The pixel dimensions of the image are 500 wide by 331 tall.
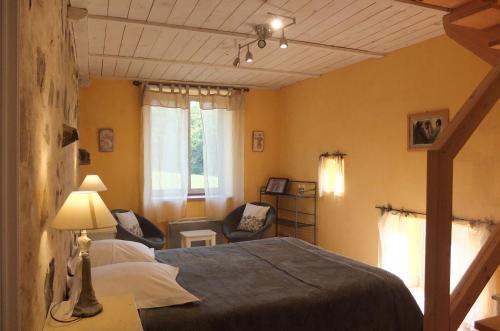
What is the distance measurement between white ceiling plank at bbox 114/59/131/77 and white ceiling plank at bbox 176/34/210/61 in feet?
2.09

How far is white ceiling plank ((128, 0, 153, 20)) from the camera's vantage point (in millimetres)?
2633

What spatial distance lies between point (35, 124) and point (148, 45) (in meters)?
2.62

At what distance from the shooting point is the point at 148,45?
366cm

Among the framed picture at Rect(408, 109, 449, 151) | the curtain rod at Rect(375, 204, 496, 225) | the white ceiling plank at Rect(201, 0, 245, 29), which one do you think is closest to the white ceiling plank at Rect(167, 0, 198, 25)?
the white ceiling plank at Rect(201, 0, 245, 29)

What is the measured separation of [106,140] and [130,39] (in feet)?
6.68

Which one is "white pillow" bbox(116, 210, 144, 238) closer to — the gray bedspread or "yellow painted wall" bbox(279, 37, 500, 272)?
the gray bedspread

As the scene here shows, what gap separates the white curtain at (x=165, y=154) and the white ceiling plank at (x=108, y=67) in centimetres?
55

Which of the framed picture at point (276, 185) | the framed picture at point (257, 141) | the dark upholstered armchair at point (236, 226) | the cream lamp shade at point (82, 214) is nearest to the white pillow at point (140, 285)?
the cream lamp shade at point (82, 214)

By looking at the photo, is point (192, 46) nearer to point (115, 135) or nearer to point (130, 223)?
point (115, 135)

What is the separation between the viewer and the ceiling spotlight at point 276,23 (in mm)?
2941

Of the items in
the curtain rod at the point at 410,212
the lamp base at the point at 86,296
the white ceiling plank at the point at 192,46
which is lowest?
the lamp base at the point at 86,296

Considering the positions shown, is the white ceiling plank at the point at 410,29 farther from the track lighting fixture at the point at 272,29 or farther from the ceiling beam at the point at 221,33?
the track lighting fixture at the point at 272,29

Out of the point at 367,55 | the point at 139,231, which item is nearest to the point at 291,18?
the point at 367,55
